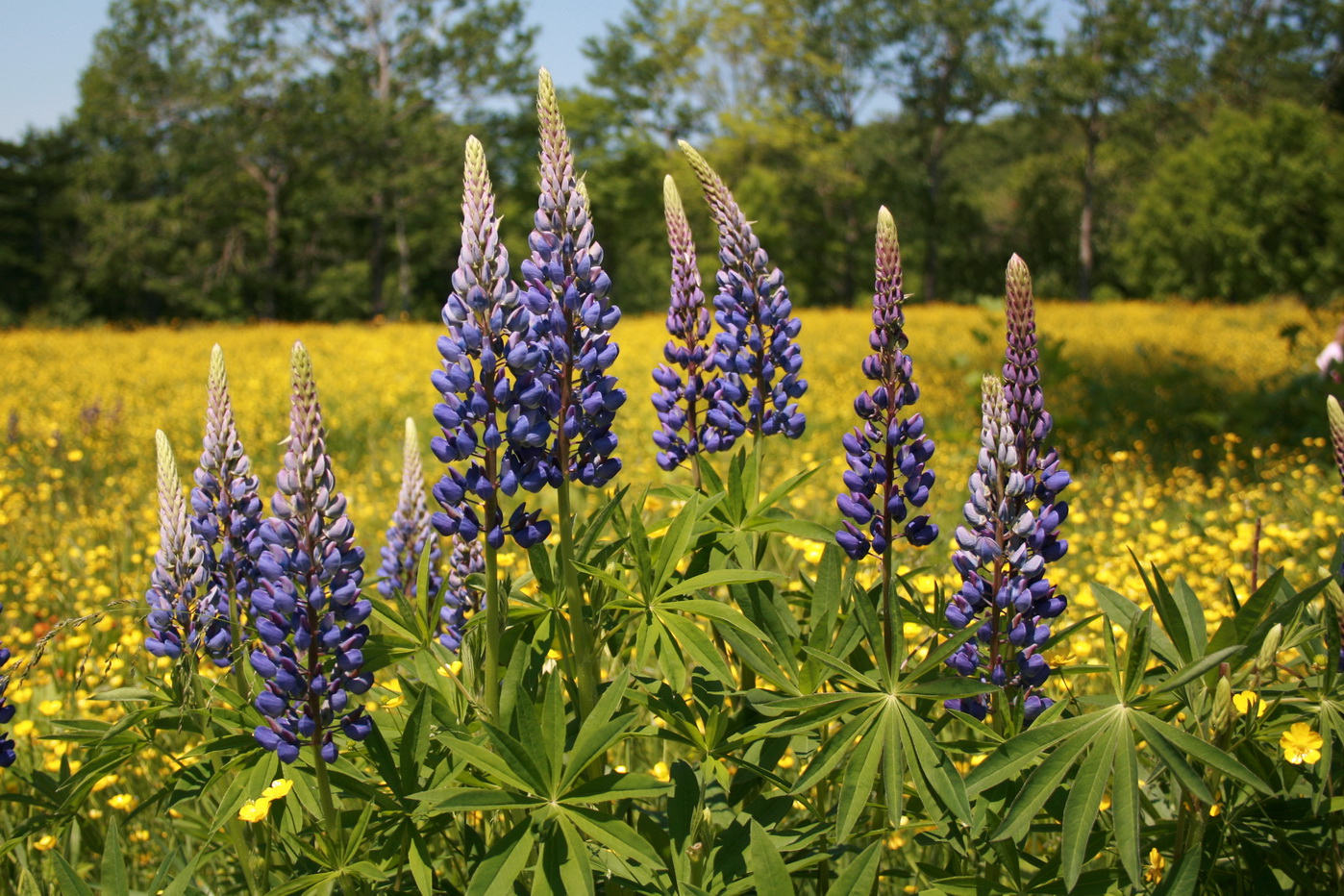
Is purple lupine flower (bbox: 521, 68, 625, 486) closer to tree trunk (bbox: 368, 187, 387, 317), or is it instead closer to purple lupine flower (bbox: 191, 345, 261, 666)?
purple lupine flower (bbox: 191, 345, 261, 666)

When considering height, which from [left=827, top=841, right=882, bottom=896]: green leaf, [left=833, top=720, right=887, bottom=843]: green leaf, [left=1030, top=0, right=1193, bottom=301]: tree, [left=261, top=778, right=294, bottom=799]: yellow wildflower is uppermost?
[left=1030, top=0, right=1193, bottom=301]: tree

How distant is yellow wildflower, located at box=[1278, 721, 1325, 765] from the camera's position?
1489 millimetres

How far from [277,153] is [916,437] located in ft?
110

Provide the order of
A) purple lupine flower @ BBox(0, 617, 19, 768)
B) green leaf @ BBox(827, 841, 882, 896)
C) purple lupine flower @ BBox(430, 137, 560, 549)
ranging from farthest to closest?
1. purple lupine flower @ BBox(0, 617, 19, 768)
2. purple lupine flower @ BBox(430, 137, 560, 549)
3. green leaf @ BBox(827, 841, 882, 896)

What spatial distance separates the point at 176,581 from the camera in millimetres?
1848

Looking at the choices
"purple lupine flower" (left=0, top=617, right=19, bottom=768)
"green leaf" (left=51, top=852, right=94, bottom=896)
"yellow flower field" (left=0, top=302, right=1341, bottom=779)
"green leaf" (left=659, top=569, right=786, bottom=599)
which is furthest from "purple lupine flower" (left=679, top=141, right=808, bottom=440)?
A: "purple lupine flower" (left=0, top=617, right=19, bottom=768)

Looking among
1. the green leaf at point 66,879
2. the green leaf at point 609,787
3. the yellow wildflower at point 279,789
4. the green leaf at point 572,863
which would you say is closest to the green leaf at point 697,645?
the green leaf at point 609,787

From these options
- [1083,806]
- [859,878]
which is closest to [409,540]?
[859,878]

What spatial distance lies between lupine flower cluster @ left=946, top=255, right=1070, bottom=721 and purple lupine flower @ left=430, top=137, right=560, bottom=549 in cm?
75

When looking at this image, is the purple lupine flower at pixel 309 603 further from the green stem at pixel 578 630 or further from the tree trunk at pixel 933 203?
the tree trunk at pixel 933 203

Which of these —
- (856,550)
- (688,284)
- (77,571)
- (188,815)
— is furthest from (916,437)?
(77,571)

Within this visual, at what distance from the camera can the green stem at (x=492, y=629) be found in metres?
1.48

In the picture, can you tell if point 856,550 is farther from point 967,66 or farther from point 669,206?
point 967,66

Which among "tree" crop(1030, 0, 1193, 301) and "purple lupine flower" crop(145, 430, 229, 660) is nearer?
"purple lupine flower" crop(145, 430, 229, 660)
